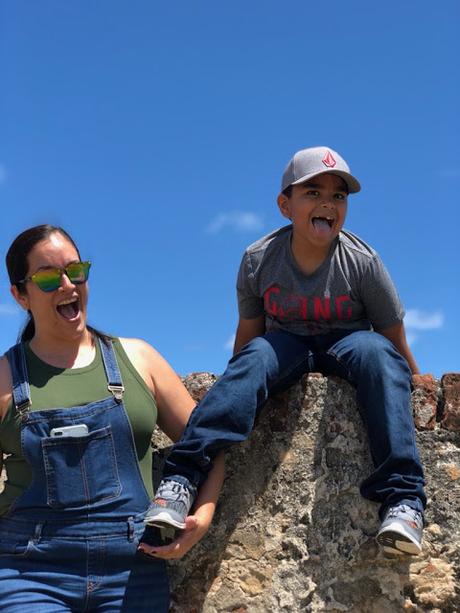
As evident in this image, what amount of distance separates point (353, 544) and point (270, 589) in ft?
1.12

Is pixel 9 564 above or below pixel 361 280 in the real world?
below

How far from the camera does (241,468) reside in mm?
3051

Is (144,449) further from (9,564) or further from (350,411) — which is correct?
(350,411)

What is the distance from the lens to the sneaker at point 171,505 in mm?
2598

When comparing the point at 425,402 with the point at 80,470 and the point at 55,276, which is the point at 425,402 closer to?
the point at 80,470

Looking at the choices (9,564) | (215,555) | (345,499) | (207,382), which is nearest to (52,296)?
(207,382)

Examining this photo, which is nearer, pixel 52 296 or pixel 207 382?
pixel 52 296

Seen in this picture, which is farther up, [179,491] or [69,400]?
[69,400]

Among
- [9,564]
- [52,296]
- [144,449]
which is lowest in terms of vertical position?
[9,564]

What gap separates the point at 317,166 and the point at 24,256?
1.25 metres

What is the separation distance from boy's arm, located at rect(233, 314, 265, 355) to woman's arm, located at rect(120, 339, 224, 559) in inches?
20.5

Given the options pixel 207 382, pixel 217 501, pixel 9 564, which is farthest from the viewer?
pixel 207 382

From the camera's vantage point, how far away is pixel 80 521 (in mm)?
2650

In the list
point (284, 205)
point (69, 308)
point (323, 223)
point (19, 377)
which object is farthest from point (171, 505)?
point (284, 205)
